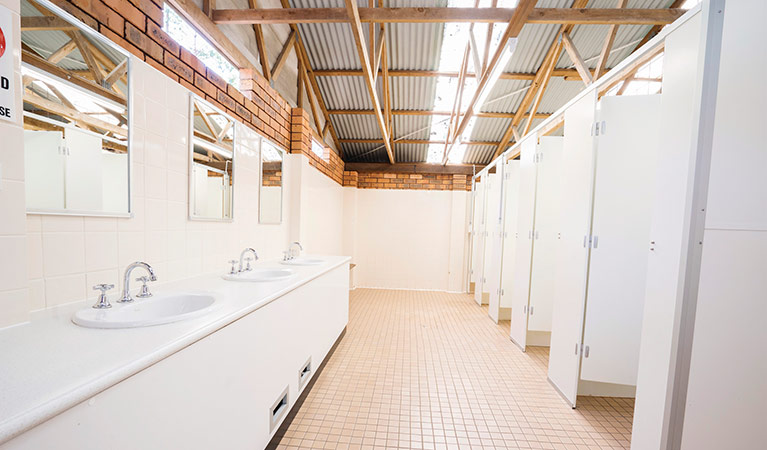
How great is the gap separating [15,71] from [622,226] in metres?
3.25

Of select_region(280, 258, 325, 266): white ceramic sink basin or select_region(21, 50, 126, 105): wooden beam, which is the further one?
select_region(280, 258, 325, 266): white ceramic sink basin

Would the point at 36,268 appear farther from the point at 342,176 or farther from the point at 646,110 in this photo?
the point at 342,176

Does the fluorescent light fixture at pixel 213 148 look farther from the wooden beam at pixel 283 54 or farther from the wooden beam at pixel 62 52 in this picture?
the wooden beam at pixel 283 54

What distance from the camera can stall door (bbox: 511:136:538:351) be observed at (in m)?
2.93

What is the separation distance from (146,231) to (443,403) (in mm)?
2315

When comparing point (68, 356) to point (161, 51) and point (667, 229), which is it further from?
point (667, 229)

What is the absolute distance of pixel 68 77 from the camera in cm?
114

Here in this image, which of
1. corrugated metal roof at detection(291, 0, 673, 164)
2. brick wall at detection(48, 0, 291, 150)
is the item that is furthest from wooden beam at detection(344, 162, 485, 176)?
brick wall at detection(48, 0, 291, 150)

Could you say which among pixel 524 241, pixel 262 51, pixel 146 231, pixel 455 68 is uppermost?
pixel 455 68

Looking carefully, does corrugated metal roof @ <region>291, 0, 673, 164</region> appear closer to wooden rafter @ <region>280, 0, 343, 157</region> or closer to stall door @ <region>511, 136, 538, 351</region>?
wooden rafter @ <region>280, 0, 343, 157</region>

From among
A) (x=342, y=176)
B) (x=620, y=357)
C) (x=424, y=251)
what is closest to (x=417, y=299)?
(x=424, y=251)

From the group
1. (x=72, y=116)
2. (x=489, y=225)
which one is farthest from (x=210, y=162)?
(x=489, y=225)

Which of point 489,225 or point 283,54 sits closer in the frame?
point 283,54

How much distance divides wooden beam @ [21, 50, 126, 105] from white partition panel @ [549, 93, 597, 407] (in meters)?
2.94
